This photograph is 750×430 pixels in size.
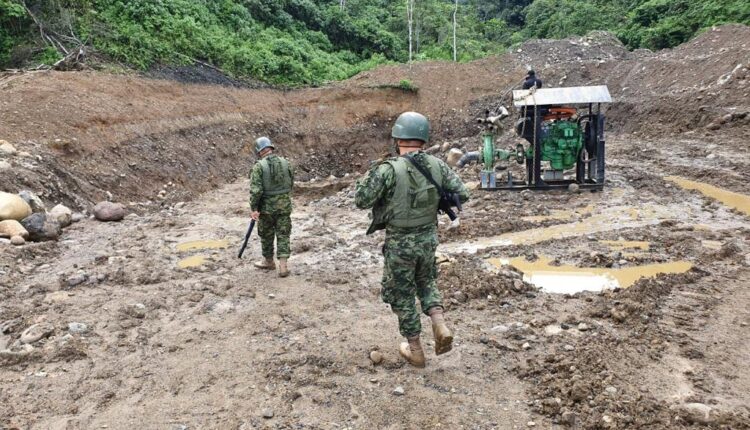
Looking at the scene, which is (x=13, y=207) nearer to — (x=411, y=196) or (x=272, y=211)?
(x=272, y=211)

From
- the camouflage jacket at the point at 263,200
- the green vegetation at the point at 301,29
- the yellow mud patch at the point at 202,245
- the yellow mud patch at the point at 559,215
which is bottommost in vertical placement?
the yellow mud patch at the point at 202,245

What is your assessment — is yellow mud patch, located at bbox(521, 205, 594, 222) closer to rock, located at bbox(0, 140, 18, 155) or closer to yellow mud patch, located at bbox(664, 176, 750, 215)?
yellow mud patch, located at bbox(664, 176, 750, 215)

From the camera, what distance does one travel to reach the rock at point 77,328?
5.24 meters

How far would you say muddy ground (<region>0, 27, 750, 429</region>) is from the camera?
3904 millimetres

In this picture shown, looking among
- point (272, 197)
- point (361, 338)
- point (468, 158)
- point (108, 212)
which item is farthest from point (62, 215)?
point (468, 158)

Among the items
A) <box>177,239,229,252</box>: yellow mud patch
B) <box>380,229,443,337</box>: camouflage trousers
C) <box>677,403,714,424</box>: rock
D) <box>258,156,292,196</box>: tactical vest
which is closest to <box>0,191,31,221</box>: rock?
<box>177,239,229,252</box>: yellow mud patch

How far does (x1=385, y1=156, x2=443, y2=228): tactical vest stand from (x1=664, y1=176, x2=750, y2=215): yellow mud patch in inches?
270

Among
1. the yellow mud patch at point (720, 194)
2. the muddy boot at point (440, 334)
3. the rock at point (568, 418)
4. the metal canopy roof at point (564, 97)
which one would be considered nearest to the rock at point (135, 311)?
the muddy boot at point (440, 334)

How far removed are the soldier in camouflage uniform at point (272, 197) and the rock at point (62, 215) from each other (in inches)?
161

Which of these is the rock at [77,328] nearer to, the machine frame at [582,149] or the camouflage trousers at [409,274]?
the camouflage trousers at [409,274]

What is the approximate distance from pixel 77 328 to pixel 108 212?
503 cm

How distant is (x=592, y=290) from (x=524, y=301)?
1.00 metres

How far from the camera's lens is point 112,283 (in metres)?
6.69

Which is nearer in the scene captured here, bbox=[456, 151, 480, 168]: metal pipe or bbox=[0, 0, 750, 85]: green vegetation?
bbox=[456, 151, 480, 168]: metal pipe
